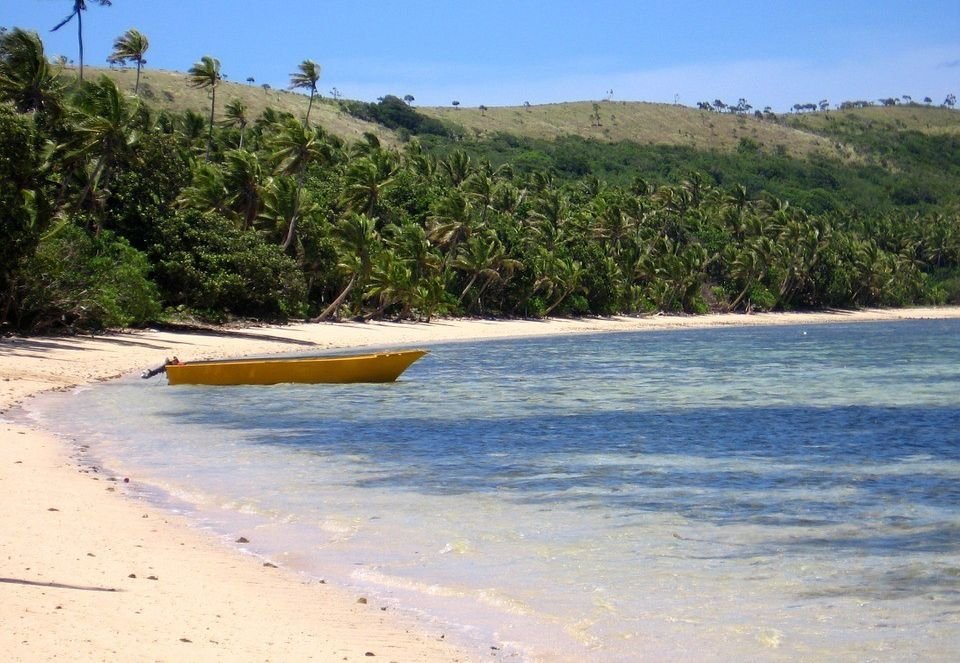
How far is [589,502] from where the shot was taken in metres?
12.7

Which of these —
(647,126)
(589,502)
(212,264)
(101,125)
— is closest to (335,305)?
(212,264)

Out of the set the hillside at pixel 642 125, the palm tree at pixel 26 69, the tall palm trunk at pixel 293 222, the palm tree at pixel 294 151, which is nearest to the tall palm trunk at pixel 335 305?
the tall palm trunk at pixel 293 222

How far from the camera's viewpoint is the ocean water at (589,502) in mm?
7859

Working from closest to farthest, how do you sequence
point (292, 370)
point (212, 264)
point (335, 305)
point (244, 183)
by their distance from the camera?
point (292, 370) < point (212, 264) < point (244, 183) < point (335, 305)

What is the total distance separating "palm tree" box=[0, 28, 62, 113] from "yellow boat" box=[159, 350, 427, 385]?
1416cm

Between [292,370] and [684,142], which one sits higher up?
[684,142]

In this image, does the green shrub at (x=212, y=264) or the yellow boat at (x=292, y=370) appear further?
the green shrub at (x=212, y=264)

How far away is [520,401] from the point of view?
85.8 feet

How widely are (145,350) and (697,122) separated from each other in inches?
5691

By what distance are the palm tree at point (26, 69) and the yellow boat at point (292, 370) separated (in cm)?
1416

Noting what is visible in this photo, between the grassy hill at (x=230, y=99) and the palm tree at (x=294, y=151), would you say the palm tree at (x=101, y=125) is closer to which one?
the palm tree at (x=294, y=151)

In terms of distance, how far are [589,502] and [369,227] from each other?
134 ft

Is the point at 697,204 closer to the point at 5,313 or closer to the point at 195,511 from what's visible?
the point at 5,313

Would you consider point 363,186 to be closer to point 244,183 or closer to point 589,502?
point 244,183
